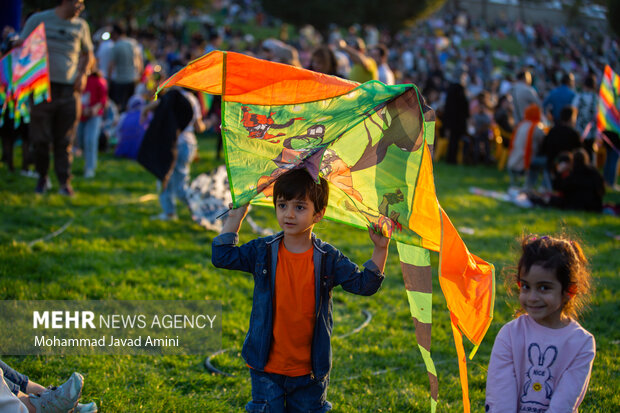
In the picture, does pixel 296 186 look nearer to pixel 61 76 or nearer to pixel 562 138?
pixel 61 76

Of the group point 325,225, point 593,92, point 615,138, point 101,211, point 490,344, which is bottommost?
point 490,344

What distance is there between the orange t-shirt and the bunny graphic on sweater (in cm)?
99

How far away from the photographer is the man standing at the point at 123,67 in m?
12.6

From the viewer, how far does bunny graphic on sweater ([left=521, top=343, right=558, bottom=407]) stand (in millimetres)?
2777

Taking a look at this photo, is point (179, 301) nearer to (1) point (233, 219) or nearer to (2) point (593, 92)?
(1) point (233, 219)

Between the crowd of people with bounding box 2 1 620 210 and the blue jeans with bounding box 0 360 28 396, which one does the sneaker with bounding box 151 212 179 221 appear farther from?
the blue jeans with bounding box 0 360 28 396

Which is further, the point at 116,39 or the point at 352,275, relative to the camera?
the point at 116,39

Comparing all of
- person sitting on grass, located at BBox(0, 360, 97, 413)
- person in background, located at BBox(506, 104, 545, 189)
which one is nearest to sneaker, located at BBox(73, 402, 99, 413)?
person sitting on grass, located at BBox(0, 360, 97, 413)

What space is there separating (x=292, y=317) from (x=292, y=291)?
0.12 meters

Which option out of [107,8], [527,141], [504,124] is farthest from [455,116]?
[107,8]

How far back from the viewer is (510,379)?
2801mm

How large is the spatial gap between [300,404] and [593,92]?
474 inches

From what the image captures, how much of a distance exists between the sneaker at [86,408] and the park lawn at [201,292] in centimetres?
12

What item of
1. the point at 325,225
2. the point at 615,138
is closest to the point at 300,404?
the point at 325,225
